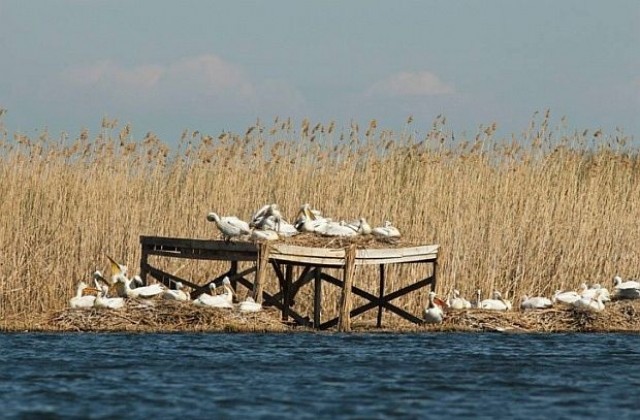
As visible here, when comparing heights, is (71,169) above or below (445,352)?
above

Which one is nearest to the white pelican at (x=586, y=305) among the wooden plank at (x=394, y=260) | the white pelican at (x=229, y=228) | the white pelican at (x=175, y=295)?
the wooden plank at (x=394, y=260)

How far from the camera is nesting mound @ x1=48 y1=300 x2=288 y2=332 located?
59.2 feet

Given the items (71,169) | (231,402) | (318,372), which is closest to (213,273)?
(71,169)

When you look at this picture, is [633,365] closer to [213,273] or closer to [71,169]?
[213,273]

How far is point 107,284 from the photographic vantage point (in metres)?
18.9

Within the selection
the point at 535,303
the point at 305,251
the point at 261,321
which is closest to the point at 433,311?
the point at 535,303

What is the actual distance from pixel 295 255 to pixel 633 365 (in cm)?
429

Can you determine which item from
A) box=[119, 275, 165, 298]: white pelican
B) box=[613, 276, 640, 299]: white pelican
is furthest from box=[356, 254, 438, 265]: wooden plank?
box=[613, 276, 640, 299]: white pelican

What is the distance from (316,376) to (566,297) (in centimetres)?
585

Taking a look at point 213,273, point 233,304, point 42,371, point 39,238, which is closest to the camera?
point 42,371

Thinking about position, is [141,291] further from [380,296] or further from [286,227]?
[380,296]

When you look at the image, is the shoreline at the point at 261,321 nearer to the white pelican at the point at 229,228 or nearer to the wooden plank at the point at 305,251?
the wooden plank at the point at 305,251

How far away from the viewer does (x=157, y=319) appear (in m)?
18.2

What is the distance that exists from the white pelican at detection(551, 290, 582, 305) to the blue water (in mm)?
939
